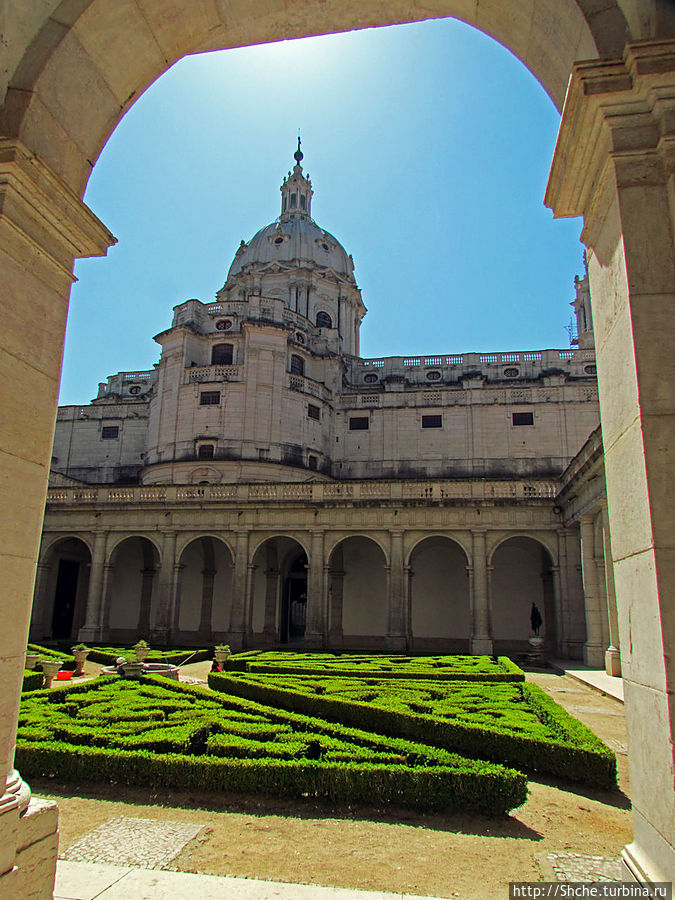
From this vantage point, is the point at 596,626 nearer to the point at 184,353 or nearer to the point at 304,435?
the point at 304,435

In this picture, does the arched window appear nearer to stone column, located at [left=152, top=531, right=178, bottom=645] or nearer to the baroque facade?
the baroque facade

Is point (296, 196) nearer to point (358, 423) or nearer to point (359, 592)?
point (358, 423)

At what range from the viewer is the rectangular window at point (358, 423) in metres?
46.7

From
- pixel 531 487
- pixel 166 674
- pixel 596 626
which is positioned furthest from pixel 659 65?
pixel 531 487

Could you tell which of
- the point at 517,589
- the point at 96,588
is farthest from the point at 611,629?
the point at 96,588

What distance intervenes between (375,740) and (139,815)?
3.38 metres

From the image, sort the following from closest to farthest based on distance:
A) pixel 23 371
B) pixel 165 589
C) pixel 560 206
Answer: pixel 23 371 < pixel 560 206 < pixel 165 589

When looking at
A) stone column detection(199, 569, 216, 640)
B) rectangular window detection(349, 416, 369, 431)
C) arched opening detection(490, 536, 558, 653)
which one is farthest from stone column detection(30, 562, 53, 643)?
arched opening detection(490, 536, 558, 653)

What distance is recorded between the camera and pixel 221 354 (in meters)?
44.1

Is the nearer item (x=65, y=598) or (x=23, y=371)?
(x=23, y=371)

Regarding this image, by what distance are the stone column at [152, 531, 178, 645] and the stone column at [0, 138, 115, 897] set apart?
26.4 meters

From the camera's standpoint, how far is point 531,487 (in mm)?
28188

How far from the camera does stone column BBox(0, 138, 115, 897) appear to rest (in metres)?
4.47

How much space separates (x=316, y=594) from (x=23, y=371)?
82.3ft
